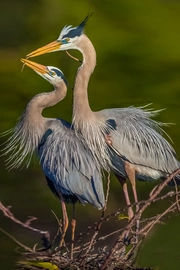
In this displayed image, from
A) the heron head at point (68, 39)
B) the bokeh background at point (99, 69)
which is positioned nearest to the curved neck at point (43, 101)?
the heron head at point (68, 39)

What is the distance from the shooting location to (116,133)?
553 cm

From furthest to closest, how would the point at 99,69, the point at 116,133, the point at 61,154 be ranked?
1. the point at 99,69
2. the point at 116,133
3. the point at 61,154

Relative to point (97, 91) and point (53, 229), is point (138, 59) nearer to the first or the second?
point (97, 91)

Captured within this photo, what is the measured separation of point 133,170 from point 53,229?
876 mm

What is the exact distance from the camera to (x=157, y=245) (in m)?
5.83

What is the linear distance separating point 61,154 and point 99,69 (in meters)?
6.00

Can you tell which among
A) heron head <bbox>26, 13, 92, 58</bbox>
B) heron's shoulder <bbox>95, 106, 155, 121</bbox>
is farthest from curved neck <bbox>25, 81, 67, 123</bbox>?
heron's shoulder <bbox>95, 106, 155, 121</bbox>

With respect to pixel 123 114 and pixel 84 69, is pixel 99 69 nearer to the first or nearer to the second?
pixel 123 114

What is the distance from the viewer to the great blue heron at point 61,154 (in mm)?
5250

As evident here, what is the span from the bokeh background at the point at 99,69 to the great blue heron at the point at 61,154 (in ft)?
2.38

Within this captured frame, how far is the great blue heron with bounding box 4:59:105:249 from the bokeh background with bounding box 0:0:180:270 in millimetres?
727

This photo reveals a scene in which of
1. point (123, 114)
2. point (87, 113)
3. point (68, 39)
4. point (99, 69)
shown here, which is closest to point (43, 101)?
point (87, 113)

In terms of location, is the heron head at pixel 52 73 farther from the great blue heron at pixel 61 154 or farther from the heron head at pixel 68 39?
the heron head at pixel 68 39

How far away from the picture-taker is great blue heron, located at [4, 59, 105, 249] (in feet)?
17.2
